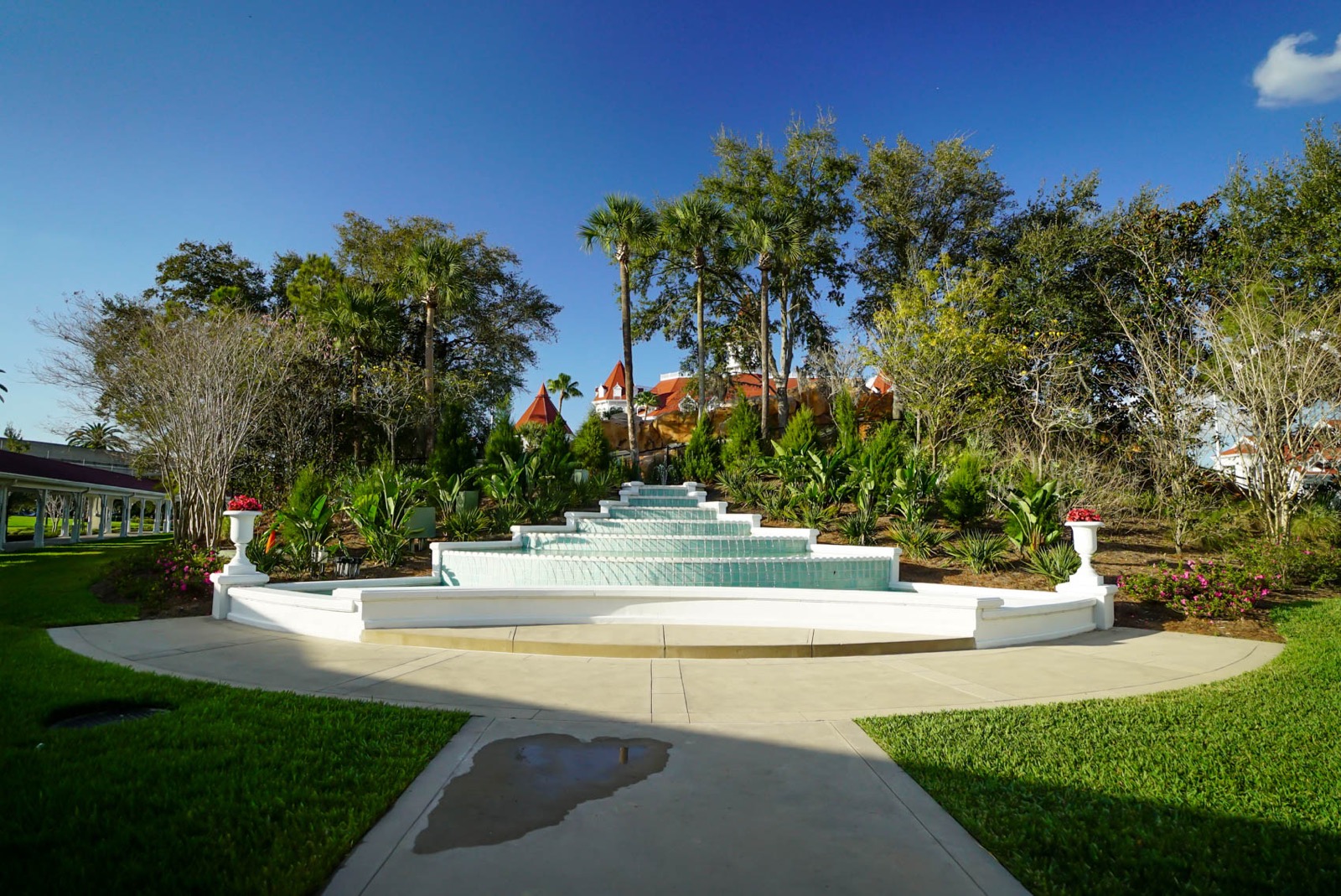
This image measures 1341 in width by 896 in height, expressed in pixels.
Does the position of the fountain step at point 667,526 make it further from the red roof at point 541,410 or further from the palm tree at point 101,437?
the red roof at point 541,410

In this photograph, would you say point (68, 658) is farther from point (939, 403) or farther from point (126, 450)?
point (126, 450)

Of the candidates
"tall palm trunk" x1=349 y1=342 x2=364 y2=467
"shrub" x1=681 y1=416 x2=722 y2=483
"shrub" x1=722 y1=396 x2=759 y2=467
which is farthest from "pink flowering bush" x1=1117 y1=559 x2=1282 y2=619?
"tall palm trunk" x1=349 y1=342 x2=364 y2=467

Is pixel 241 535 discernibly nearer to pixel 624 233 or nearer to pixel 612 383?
pixel 624 233

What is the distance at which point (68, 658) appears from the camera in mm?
5641

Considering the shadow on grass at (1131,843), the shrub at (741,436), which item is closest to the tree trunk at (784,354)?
the shrub at (741,436)

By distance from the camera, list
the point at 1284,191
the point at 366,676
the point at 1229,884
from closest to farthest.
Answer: the point at 1229,884 → the point at 366,676 → the point at 1284,191

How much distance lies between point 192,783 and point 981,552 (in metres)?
9.81

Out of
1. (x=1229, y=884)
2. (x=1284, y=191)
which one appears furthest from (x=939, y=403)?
(x=1229, y=884)

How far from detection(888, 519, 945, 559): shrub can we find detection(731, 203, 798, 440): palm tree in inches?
423

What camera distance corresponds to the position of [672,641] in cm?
650

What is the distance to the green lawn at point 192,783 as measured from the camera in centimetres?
235

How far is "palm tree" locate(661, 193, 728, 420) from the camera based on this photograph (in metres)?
22.9

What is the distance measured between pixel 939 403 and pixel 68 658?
56.9 feet

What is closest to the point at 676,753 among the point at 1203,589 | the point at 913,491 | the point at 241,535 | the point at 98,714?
the point at 98,714
